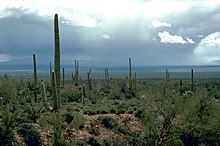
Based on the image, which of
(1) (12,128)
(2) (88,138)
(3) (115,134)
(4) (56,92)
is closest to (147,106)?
(3) (115,134)

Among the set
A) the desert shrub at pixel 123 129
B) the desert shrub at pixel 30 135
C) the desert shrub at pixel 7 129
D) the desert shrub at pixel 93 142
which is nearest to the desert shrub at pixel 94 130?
the desert shrub at pixel 93 142

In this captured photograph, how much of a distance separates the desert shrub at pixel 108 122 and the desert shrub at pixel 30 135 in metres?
8.78

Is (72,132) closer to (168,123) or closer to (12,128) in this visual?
(12,128)

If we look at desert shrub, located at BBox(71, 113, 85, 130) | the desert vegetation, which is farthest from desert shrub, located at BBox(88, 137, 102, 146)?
desert shrub, located at BBox(71, 113, 85, 130)

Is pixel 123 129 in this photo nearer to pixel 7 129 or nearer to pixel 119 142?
pixel 119 142

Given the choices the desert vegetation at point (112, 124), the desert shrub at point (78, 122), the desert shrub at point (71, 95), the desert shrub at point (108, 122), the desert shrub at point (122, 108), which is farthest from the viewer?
the desert shrub at point (71, 95)

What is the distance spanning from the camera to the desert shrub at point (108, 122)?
45594 millimetres

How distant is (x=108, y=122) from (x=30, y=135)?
971cm

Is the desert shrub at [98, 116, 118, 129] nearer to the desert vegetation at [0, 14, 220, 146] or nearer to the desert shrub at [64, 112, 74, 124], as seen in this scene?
the desert vegetation at [0, 14, 220, 146]

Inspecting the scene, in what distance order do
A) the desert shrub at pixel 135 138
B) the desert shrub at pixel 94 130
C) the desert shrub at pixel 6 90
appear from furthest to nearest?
1. the desert shrub at pixel 6 90
2. the desert shrub at pixel 94 130
3. the desert shrub at pixel 135 138

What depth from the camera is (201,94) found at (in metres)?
44.5

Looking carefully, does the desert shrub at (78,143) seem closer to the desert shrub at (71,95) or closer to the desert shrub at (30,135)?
the desert shrub at (30,135)

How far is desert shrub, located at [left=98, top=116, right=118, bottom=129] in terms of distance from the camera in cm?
4559

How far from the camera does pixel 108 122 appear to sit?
1807 inches
